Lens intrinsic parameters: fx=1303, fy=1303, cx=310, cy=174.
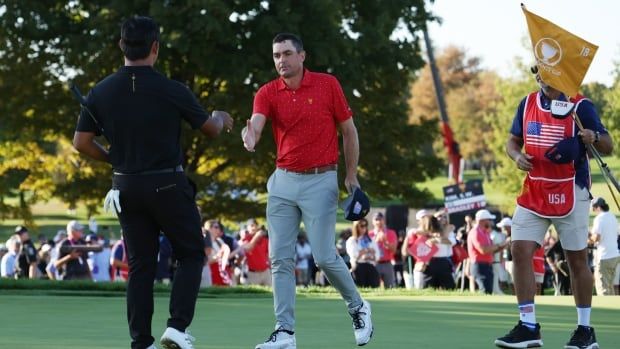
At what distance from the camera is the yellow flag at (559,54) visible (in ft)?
30.1

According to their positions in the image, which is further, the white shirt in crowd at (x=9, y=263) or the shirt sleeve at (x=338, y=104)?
the white shirt in crowd at (x=9, y=263)

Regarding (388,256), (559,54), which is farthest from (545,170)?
(388,256)

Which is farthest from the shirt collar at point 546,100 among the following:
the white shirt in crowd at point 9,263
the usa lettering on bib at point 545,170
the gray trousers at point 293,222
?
the white shirt in crowd at point 9,263

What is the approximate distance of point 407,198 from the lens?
35562 mm

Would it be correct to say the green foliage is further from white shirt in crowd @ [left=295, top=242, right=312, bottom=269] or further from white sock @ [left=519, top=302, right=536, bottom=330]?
white sock @ [left=519, top=302, right=536, bottom=330]

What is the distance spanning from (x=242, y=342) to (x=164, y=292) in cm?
769

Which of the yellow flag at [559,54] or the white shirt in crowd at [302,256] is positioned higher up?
the yellow flag at [559,54]

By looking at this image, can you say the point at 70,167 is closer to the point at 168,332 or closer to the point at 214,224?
the point at 214,224

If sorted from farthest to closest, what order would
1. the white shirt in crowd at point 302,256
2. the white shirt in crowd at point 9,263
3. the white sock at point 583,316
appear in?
the white shirt in crowd at point 302,256, the white shirt in crowd at point 9,263, the white sock at point 583,316

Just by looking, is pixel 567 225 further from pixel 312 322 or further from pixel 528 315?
pixel 312 322

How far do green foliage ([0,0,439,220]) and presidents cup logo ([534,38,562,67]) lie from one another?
63.2 ft

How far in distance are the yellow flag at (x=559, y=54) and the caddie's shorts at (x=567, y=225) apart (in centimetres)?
79

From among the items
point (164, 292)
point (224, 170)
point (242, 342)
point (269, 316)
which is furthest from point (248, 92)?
point (242, 342)

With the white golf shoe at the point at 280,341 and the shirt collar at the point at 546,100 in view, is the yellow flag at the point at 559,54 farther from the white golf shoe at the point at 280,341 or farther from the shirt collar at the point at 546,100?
the white golf shoe at the point at 280,341
